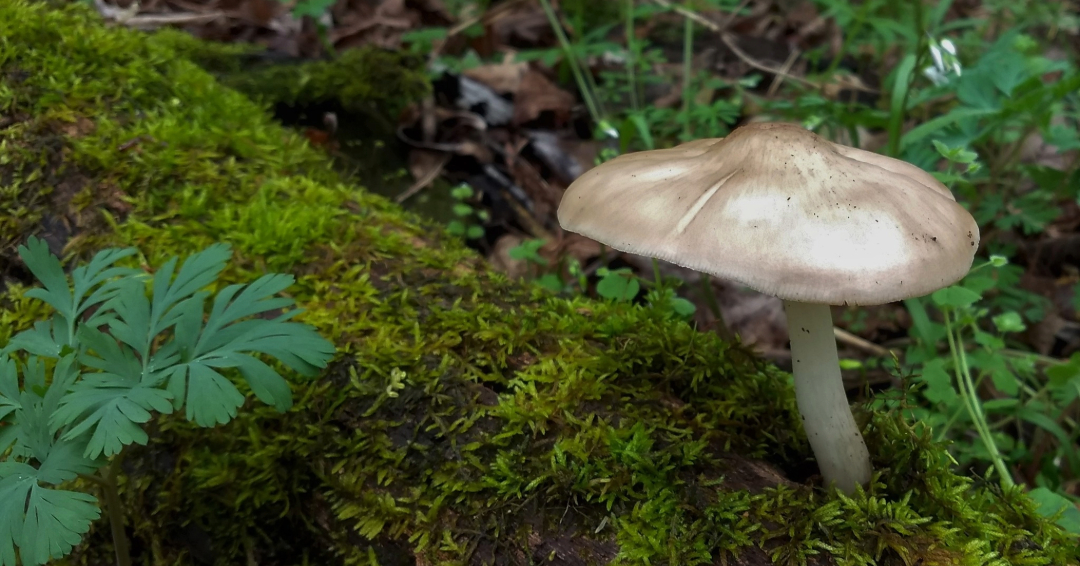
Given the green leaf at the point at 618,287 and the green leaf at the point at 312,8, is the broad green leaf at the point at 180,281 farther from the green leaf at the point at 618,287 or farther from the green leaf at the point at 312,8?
the green leaf at the point at 312,8

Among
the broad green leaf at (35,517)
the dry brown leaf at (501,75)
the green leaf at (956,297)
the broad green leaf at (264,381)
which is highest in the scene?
the broad green leaf at (264,381)

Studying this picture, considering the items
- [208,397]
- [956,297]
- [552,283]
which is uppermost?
[208,397]

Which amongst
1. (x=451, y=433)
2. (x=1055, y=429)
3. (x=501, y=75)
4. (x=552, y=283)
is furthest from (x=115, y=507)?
(x=501, y=75)

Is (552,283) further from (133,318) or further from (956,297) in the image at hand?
(133,318)

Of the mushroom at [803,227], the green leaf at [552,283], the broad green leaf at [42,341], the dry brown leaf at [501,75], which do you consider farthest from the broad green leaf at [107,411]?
the dry brown leaf at [501,75]

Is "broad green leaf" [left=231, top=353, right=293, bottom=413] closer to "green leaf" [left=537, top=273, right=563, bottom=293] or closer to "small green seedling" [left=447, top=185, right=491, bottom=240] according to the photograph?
"green leaf" [left=537, top=273, right=563, bottom=293]

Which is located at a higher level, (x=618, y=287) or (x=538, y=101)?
(x=618, y=287)
